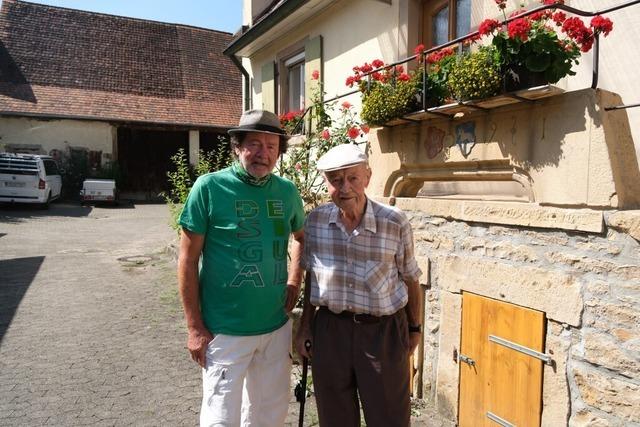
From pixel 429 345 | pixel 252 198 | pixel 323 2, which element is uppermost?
pixel 323 2

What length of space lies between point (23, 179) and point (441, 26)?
14.3 metres

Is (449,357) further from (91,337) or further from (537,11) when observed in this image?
(91,337)

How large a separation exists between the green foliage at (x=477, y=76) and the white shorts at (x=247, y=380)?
1.79 meters

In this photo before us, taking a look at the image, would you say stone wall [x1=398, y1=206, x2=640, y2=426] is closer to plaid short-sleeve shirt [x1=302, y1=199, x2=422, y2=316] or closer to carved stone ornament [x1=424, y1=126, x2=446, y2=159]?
carved stone ornament [x1=424, y1=126, x2=446, y2=159]

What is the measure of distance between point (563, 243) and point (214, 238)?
2.02m

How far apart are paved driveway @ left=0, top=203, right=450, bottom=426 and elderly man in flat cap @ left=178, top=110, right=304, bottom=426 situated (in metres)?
1.31

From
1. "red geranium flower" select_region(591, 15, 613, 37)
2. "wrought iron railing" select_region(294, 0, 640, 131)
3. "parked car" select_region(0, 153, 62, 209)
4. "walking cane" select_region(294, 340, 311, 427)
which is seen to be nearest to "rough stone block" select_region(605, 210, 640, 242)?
"wrought iron railing" select_region(294, 0, 640, 131)

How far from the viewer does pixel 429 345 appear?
3.80m

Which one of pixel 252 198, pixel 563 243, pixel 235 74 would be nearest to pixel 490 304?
pixel 563 243

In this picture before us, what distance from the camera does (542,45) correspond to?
2584 mm

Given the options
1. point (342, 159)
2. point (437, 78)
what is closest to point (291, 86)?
point (437, 78)

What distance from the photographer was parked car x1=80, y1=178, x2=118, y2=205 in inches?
663

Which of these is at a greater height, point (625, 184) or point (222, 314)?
point (625, 184)

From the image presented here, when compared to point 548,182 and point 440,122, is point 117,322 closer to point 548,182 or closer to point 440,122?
point 440,122
